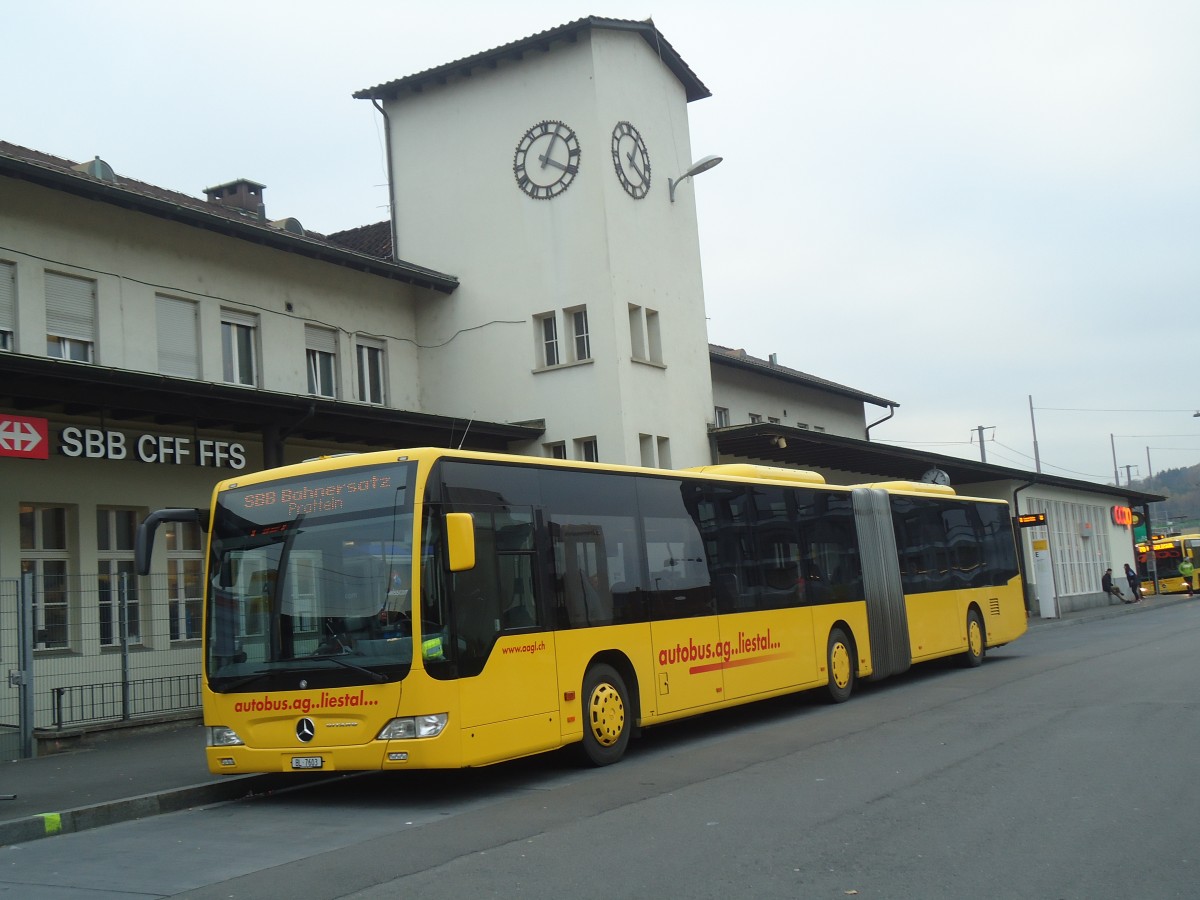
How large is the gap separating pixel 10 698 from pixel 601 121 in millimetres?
16087

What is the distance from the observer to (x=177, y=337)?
67.4ft

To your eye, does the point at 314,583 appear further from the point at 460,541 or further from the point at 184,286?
the point at 184,286

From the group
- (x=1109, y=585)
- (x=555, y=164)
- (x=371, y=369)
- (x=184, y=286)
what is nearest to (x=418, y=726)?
(x=184, y=286)

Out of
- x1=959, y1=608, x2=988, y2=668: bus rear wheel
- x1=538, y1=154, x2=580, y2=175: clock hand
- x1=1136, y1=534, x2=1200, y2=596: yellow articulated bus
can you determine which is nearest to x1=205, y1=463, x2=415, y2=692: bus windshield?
x1=959, y1=608, x2=988, y2=668: bus rear wheel

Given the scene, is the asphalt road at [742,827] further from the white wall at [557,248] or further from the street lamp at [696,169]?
the street lamp at [696,169]

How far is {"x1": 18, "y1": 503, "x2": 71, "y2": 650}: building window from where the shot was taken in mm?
16188

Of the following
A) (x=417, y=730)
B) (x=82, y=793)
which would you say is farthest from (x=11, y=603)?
(x=417, y=730)

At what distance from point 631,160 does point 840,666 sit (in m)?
13.3

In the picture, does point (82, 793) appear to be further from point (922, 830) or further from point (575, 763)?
point (922, 830)

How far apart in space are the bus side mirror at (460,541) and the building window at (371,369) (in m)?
15.3

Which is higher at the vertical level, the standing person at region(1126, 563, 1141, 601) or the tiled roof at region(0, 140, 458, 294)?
the tiled roof at region(0, 140, 458, 294)

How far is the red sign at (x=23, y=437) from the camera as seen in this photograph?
1447 centimetres

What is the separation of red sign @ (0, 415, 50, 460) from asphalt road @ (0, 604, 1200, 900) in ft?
19.4

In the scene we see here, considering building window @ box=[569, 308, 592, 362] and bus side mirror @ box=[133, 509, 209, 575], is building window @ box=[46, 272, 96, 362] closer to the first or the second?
bus side mirror @ box=[133, 509, 209, 575]
